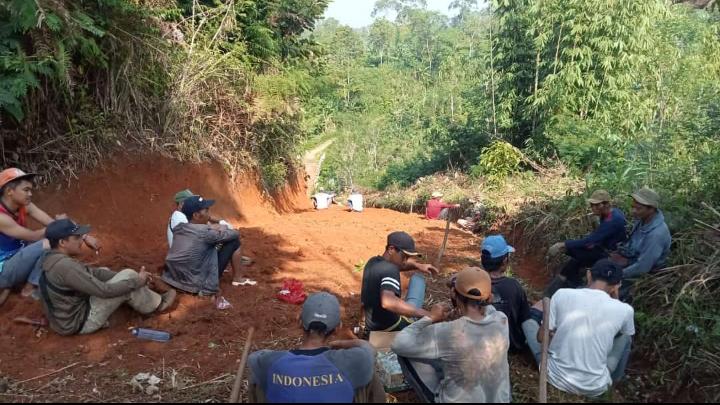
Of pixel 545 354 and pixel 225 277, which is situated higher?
pixel 545 354

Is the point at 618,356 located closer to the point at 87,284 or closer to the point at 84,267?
the point at 87,284

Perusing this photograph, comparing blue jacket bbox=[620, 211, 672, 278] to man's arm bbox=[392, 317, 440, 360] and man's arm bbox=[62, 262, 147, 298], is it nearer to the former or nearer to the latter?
man's arm bbox=[392, 317, 440, 360]

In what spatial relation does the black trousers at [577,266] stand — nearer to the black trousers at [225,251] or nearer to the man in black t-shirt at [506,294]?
the man in black t-shirt at [506,294]

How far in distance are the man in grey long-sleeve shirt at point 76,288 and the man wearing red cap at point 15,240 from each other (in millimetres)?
568

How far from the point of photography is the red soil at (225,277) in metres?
4.63

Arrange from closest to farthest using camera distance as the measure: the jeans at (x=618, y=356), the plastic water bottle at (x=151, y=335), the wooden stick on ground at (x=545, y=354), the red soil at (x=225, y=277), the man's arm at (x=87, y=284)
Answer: the wooden stick on ground at (x=545, y=354)
the jeans at (x=618, y=356)
the man's arm at (x=87, y=284)
the red soil at (x=225, y=277)
the plastic water bottle at (x=151, y=335)

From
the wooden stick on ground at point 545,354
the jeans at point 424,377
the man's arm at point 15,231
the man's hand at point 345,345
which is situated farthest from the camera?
the man's arm at point 15,231

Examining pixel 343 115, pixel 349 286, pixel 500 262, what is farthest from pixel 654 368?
pixel 343 115

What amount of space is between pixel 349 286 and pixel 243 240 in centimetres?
233

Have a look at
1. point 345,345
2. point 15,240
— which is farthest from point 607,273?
point 15,240

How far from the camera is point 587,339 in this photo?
12.6 feet

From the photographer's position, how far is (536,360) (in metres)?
4.40

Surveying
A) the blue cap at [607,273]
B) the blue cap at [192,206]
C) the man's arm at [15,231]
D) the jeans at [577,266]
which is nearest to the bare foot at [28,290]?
the man's arm at [15,231]

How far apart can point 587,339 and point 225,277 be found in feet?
13.5
